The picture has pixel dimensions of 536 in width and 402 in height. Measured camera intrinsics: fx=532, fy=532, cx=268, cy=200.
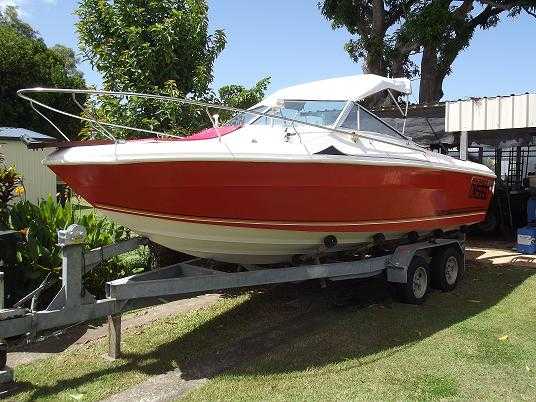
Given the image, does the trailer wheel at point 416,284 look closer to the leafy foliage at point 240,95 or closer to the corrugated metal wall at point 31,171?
the leafy foliage at point 240,95

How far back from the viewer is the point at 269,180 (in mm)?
4305

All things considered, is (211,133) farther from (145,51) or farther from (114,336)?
(145,51)

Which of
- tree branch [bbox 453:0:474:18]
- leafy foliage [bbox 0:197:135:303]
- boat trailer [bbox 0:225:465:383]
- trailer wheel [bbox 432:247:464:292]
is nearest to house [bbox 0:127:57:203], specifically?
leafy foliage [bbox 0:197:135:303]

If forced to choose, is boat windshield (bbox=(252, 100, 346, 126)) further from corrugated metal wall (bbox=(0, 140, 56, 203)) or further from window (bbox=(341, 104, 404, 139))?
corrugated metal wall (bbox=(0, 140, 56, 203))

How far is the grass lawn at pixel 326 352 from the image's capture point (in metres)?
3.68

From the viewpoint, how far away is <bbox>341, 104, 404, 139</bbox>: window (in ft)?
17.3

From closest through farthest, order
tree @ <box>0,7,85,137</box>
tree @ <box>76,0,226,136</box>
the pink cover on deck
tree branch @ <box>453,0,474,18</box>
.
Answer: the pink cover on deck
tree @ <box>76,0,226,136</box>
tree branch @ <box>453,0,474,18</box>
tree @ <box>0,7,85,137</box>

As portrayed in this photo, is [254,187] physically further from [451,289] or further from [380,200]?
[451,289]

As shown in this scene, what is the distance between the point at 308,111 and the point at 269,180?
4.94 ft

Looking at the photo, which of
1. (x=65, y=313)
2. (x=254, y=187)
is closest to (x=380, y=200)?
(x=254, y=187)

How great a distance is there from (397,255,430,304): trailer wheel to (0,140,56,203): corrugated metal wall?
417 inches

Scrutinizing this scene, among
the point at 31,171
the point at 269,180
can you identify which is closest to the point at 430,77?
the point at 31,171

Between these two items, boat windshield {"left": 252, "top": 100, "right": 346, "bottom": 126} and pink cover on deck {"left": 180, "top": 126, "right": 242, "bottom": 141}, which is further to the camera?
boat windshield {"left": 252, "top": 100, "right": 346, "bottom": 126}

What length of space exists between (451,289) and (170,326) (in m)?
3.37
